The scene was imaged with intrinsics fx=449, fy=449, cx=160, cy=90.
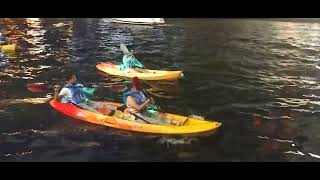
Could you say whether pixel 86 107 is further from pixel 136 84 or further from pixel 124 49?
pixel 124 49

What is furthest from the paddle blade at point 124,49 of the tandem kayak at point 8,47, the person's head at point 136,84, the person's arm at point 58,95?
the tandem kayak at point 8,47

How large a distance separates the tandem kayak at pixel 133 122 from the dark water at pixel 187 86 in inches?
2.9

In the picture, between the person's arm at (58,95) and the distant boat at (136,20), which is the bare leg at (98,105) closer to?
the person's arm at (58,95)

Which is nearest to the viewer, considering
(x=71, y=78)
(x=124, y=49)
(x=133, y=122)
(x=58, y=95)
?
(x=133, y=122)

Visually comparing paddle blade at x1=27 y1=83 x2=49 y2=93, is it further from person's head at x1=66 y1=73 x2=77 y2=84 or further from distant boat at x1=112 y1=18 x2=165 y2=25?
distant boat at x1=112 y1=18 x2=165 y2=25

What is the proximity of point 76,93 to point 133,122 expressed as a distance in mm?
706

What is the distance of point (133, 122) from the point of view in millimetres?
4250

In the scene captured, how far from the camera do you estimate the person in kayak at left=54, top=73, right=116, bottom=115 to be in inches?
174

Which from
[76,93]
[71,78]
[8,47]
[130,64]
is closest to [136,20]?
[130,64]

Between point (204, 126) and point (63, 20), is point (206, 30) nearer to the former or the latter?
point (204, 126)

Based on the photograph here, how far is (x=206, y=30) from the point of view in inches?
197

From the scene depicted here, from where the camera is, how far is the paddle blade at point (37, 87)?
4.52 metres

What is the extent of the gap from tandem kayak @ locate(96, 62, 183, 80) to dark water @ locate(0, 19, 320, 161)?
71 millimetres
